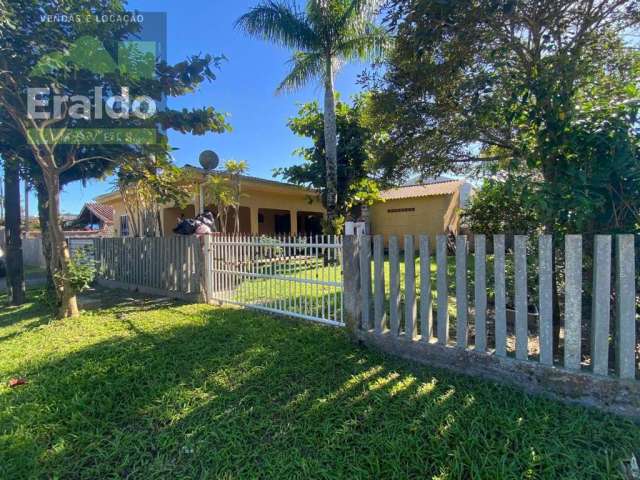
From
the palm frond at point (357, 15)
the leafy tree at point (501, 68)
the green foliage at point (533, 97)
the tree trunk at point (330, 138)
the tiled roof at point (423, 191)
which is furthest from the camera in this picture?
the tiled roof at point (423, 191)

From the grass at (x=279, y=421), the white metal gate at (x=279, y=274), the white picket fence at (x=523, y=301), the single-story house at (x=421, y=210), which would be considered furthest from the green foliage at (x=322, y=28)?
the grass at (x=279, y=421)

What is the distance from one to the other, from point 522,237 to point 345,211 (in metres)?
9.90

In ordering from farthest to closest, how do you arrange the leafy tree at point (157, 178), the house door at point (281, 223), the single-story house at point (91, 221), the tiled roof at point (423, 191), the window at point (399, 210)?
the single-story house at point (91, 221), the house door at point (281, 223), the window at point (399, 210), the tiled roof at point (423, 191), the leafy tree at point (157, 178)

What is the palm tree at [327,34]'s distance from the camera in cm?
981

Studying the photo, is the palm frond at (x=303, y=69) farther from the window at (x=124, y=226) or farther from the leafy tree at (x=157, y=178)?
Result: the window at (x=124, y=226)

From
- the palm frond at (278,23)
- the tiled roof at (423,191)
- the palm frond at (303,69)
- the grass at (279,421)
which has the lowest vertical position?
the grass at (279,421)

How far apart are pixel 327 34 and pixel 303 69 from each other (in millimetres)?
1311

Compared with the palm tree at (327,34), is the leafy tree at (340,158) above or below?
below

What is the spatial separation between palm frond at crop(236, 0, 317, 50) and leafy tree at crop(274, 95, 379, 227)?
3.36m

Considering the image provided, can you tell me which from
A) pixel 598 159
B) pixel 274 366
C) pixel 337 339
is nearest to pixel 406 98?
pixel 598 159

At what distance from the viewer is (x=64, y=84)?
17.4 ft

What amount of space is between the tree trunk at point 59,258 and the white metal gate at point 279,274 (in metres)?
2.41

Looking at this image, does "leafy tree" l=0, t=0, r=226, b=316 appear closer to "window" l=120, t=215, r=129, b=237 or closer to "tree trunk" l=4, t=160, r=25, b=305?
"tree trunk" l=4, t=160, r=25, b=305

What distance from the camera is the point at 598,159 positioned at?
8.89 ft
